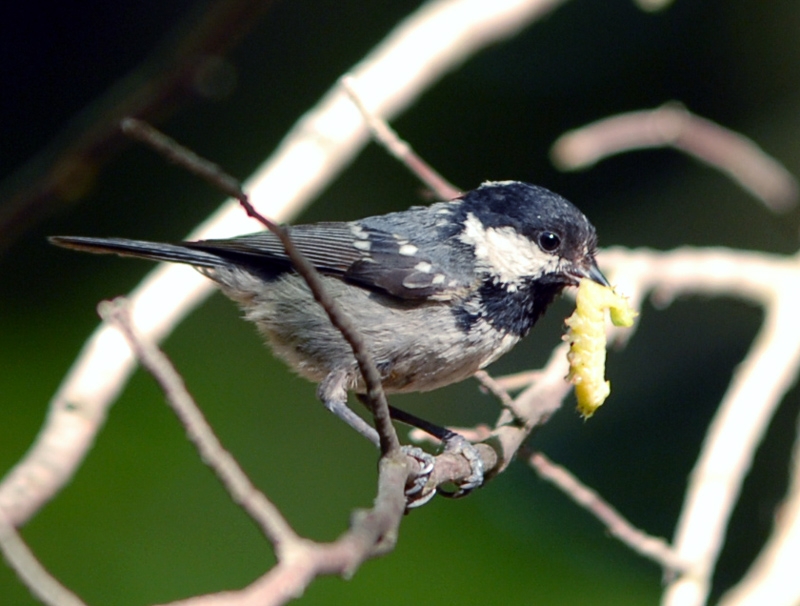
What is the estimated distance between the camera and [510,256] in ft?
7.69

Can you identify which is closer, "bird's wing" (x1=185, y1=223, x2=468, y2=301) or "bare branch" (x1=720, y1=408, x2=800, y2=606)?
"bird's wing" (x1=185, y1=223, x2=468, y2=301)

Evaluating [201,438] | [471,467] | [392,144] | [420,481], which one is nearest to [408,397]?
[392,144]

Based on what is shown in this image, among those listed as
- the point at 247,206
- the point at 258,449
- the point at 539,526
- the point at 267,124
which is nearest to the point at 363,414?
the point at 258,449

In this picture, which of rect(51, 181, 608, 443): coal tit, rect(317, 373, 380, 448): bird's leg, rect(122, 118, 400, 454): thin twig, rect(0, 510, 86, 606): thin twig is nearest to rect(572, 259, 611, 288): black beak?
rect(51, 181, 608, 443): coal tit

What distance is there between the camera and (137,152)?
14.5ft

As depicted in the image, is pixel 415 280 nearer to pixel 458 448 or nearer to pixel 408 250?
pixel 408 250

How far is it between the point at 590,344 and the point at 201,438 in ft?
3.82

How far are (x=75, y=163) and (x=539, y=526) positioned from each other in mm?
2268

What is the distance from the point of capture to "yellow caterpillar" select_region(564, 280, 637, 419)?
6.48ft

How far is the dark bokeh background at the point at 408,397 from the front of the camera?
3352mm

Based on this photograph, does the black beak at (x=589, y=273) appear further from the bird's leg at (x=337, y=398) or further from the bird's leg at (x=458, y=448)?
the bird's leg at (x=337, y=398)

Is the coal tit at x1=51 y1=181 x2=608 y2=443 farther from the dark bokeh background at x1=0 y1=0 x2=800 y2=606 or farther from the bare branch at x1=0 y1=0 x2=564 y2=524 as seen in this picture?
the dark bokeh background at x1=0 y1=0 x2=800 y2=606

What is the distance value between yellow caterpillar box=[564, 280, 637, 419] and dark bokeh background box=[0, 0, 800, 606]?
4.91ft

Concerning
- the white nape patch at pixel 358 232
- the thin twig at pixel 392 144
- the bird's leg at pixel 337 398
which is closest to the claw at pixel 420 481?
the bird's leg at pixel 337 398
